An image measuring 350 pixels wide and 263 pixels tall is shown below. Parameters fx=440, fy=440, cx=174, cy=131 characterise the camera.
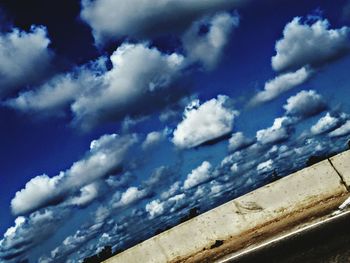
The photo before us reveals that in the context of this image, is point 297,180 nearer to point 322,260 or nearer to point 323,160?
point 323,160

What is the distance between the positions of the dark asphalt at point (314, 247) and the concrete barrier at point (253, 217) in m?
1.22

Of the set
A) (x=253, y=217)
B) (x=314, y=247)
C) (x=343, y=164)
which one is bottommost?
(x=314, y=247)

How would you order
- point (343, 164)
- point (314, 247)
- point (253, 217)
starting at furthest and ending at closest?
point (253, 217)
point (343, 164)
point (314, 247)

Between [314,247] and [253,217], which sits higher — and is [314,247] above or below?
below

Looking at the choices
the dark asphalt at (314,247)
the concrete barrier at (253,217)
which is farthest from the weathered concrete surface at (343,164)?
the dark asphalt at (314,247)

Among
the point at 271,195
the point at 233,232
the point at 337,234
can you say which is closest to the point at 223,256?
the point at 233,232

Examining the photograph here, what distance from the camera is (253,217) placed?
35.9 feet

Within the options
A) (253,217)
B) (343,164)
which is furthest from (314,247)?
(343,164)

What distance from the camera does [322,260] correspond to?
6.69 metres

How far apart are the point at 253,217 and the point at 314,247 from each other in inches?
136

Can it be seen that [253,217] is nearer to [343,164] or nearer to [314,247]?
[343,164]

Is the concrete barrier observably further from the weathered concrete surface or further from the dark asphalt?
the dark asphalt

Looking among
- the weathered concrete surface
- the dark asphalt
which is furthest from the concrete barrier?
the dark asphalt

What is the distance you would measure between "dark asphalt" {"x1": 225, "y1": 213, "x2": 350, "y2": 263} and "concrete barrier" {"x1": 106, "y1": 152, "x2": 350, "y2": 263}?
3.99 feet
